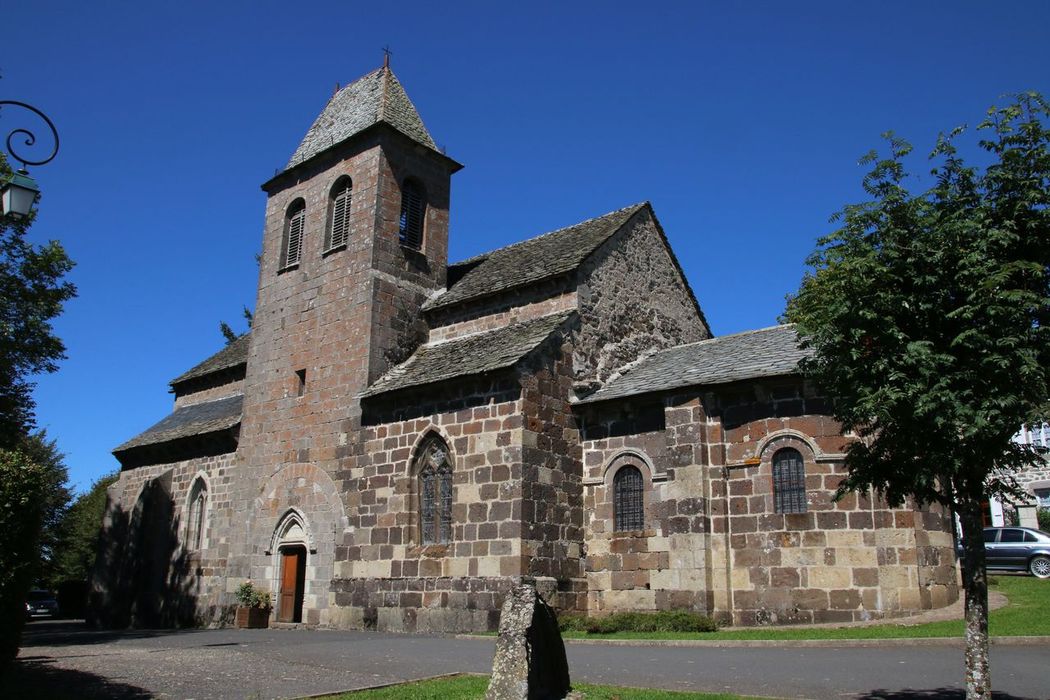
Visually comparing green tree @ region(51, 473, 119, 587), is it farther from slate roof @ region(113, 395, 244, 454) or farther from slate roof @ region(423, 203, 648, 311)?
slate roof @ region(423, 203, 648, 311)

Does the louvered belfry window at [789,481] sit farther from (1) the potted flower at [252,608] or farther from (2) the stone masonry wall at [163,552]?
(2) the stone masonry wall at [163,552]

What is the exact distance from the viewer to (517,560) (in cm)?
1797

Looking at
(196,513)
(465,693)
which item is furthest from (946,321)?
(196,513)

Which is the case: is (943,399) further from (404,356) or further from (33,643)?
(33,643)

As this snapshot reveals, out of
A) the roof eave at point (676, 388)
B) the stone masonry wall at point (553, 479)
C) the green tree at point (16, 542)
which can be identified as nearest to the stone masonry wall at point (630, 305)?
the roof eave at point (676, 388)

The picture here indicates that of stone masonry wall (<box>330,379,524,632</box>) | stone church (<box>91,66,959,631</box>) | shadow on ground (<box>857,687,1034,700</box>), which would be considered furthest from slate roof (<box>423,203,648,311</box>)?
shadow on ground (<box>857,687,1034,700</box>)

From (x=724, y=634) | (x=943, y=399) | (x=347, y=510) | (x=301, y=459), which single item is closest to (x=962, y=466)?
(x=943, y=399)

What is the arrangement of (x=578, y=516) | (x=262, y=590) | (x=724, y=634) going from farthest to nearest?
(x=262, y=590)
(x=578, y=516)
(x=724, y=634)

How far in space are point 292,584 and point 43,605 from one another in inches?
866

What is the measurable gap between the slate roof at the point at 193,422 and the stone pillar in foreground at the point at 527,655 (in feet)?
63.5

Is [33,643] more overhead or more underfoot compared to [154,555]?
more underfoot

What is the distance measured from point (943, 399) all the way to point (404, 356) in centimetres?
1734

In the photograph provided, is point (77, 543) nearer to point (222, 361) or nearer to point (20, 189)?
point (222, 361)

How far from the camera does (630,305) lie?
23.5 metres
